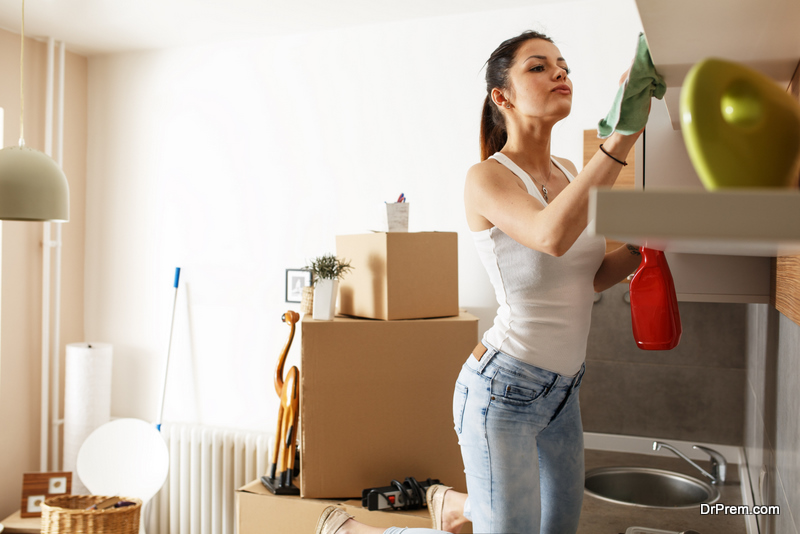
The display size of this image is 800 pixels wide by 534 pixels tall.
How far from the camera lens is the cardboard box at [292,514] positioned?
6.97 feet

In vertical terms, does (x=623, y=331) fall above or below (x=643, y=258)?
below

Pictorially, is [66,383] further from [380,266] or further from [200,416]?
[380,266]

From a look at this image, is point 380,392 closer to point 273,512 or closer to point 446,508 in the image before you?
point 446,508

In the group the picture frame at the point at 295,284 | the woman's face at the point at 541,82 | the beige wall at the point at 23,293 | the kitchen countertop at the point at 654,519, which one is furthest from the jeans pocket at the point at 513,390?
the beige wall at the point at 23,293

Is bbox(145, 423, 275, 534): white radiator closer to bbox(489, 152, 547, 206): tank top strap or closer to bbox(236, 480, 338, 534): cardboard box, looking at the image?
bbox(236, 480, 338, 534): cardboard box

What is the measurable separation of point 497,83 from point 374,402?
1273 millimetres

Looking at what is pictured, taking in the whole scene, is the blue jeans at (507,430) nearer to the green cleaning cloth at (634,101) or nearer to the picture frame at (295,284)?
the green cleaning cloth at (634,101)

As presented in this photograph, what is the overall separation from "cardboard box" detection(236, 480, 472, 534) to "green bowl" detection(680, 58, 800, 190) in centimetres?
191

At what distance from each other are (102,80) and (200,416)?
6.16 ft

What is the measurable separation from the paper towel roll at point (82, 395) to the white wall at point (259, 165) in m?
0.27

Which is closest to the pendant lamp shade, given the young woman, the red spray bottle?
the young woman

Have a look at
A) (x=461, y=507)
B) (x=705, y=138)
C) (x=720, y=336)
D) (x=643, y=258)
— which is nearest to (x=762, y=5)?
(x=705, y=138)

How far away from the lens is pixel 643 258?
46.2 inches

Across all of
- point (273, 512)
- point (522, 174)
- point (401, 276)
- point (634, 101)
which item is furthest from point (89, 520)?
point (634, 101)
